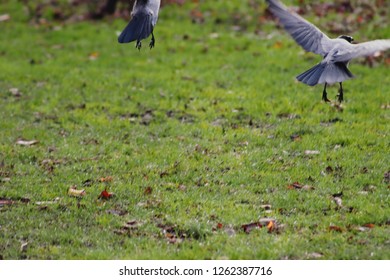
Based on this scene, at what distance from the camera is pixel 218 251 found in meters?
6.84

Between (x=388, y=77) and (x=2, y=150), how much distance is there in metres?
6.96

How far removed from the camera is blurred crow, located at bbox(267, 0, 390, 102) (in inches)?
315

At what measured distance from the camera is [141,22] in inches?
338

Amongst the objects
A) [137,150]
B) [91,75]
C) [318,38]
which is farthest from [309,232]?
[91,75]

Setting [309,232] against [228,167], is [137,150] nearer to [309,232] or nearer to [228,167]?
[228,167]

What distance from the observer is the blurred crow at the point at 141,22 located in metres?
8.41

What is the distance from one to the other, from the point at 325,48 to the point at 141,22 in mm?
2328

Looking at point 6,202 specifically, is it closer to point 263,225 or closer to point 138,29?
point 138,29

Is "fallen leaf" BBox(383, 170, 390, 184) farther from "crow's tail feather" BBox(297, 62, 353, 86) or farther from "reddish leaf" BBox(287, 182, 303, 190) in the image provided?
"crow's tail feather" BBox(297, 62, 353, 86)

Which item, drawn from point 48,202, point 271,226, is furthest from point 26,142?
point 271,226

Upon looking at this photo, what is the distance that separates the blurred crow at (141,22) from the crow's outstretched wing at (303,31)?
1.58m

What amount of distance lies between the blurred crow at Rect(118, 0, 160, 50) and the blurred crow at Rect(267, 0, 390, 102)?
1582mm

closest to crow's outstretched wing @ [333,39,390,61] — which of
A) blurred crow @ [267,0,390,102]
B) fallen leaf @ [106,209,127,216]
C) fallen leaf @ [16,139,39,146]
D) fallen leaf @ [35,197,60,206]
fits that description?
blurred crow @ [267,0,390,102]
